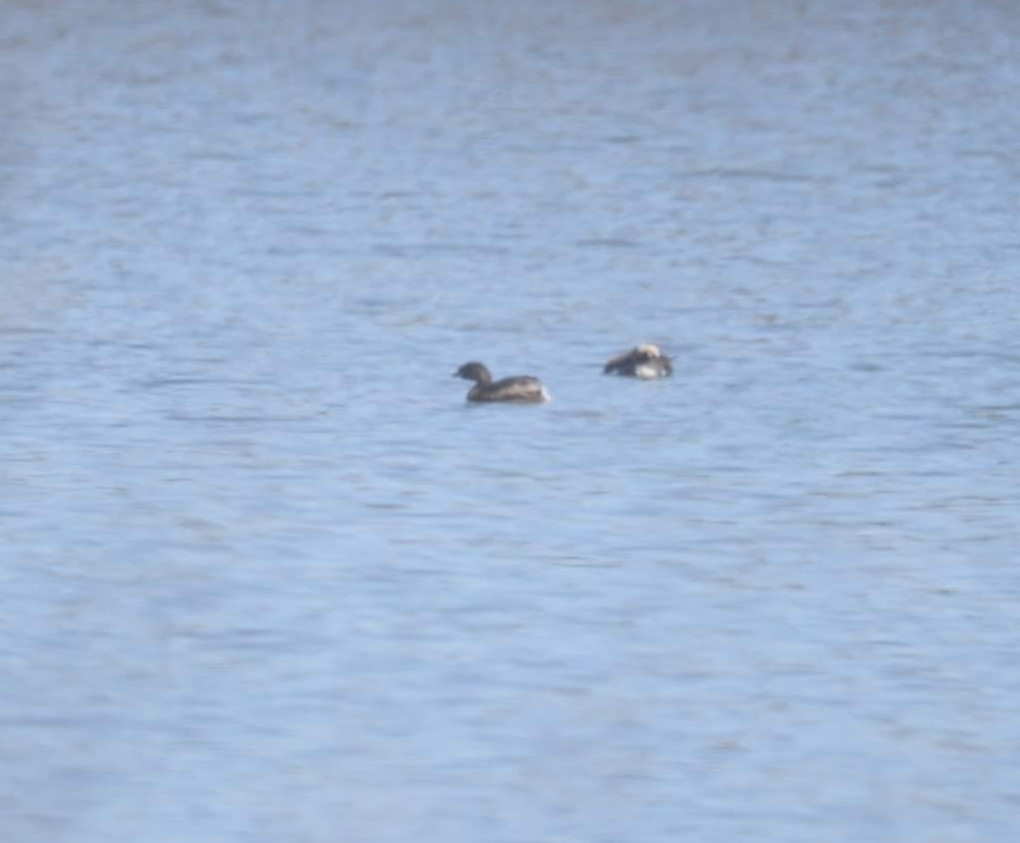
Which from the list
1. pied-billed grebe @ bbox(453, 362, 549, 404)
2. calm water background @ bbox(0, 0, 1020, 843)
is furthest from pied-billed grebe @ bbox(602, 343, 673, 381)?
pied-billed grebe @ bbox(453, 362, 549, 404)

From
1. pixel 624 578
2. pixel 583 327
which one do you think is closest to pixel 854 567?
pixel 624 578

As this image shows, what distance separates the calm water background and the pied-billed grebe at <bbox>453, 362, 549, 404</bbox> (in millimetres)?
116

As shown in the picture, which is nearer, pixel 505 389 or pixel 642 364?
pixel 505 389

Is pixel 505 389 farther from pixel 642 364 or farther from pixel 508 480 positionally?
pixel 508 480

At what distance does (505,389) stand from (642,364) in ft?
3.37

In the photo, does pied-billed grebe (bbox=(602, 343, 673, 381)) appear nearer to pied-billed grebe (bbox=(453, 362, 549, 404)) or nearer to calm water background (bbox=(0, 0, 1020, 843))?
calm water background (bbox=(0, 0, 1020, 843))

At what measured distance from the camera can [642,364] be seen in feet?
49.2

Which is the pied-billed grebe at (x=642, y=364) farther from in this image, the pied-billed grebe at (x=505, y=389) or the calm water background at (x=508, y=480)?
the pied-billed grebe at (x=505, y=389)

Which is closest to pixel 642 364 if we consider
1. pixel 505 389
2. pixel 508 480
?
pixel 505 389

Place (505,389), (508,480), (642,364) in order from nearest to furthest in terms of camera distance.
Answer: (508,480)
(505,389)
(642,364)

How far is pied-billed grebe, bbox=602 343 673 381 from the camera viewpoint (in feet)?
49.2

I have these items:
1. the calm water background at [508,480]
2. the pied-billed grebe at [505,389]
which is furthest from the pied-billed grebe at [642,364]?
the pied-billed grebe at [505,389]

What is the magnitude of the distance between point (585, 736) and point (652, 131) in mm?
19081

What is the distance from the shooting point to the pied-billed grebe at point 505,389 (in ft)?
46.8
